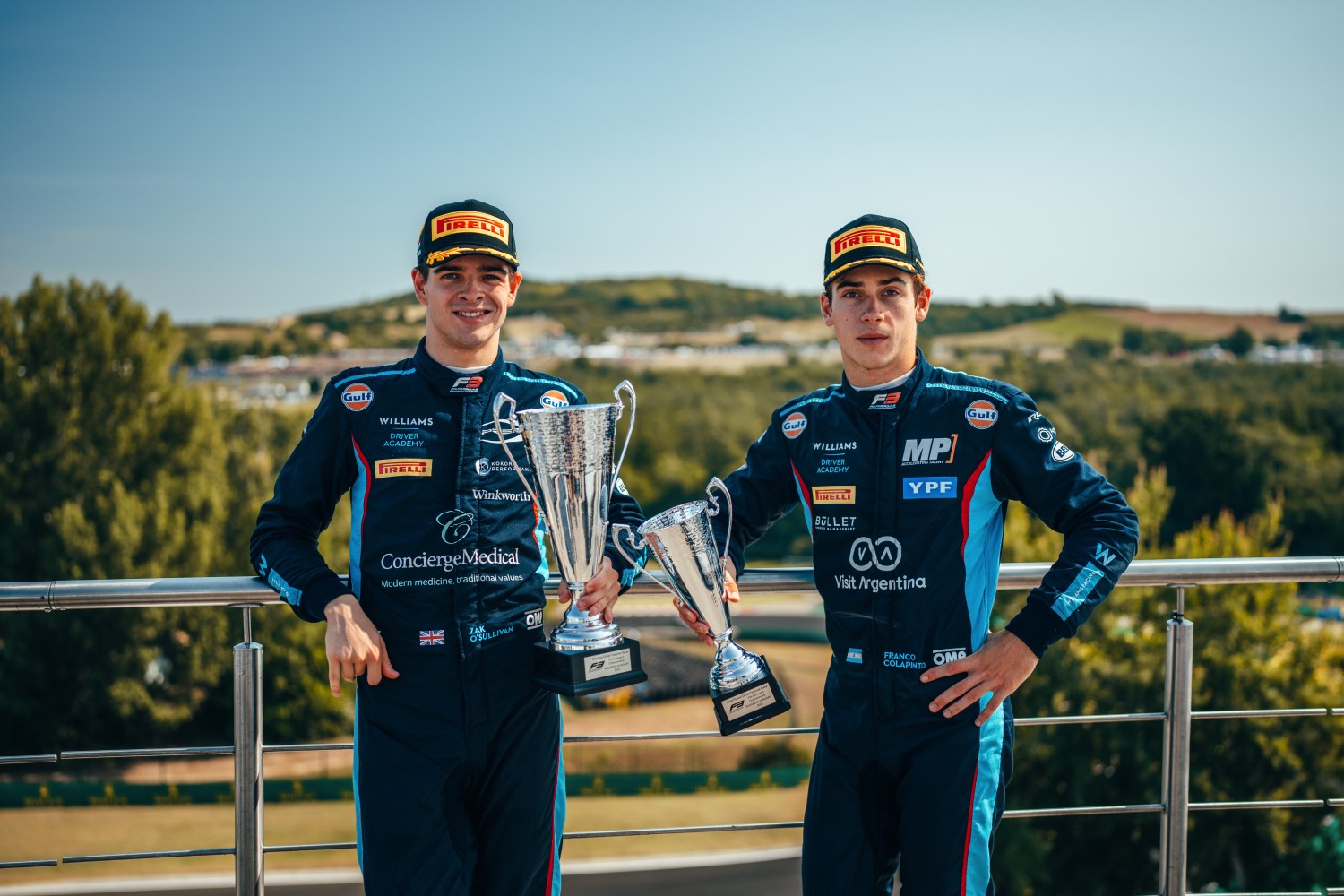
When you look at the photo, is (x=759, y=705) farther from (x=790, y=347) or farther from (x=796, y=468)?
(x=790, y=347)

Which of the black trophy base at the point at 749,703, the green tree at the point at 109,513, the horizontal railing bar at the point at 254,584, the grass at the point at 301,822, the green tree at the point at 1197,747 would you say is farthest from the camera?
the green tree at the point at 109,513

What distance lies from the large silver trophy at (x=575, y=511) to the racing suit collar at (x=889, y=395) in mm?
592

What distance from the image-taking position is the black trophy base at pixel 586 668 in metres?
2.50

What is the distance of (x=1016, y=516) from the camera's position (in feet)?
136

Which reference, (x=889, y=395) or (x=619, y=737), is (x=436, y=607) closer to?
(x=619, y=737)

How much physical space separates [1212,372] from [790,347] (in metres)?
47.5

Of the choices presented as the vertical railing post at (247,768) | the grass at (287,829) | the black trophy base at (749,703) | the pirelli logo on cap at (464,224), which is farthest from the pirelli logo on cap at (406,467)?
the grass at (287,829)

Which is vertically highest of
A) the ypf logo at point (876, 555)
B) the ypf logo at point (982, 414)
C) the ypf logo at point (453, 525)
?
the ypf logo at point (982, 414)

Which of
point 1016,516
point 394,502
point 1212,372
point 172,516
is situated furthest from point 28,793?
Answer: point 1212,372

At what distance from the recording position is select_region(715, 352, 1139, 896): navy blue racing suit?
99.6 inches

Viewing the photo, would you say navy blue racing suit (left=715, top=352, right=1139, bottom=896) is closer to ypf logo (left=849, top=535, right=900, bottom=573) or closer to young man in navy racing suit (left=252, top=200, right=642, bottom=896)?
ypf logo (left=849, top=535, right=900, bottom=573)

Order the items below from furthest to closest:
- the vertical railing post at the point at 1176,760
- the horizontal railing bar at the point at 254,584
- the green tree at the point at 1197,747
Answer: the green tree at the point at 1197,747 < the vertical railing post at the point at 1176,760 < the horizontal railing bar at the point at 254,584

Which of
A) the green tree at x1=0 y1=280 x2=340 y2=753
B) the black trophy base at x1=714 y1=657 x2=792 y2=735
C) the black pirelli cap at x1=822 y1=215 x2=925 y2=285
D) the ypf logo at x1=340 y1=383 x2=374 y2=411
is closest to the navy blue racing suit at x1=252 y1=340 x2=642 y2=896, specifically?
the ypf logo at x1=340 y1=383 x2=374 y2=411

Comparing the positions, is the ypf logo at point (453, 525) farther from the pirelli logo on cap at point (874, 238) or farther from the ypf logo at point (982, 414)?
the ypf logo at point (982, 414)
